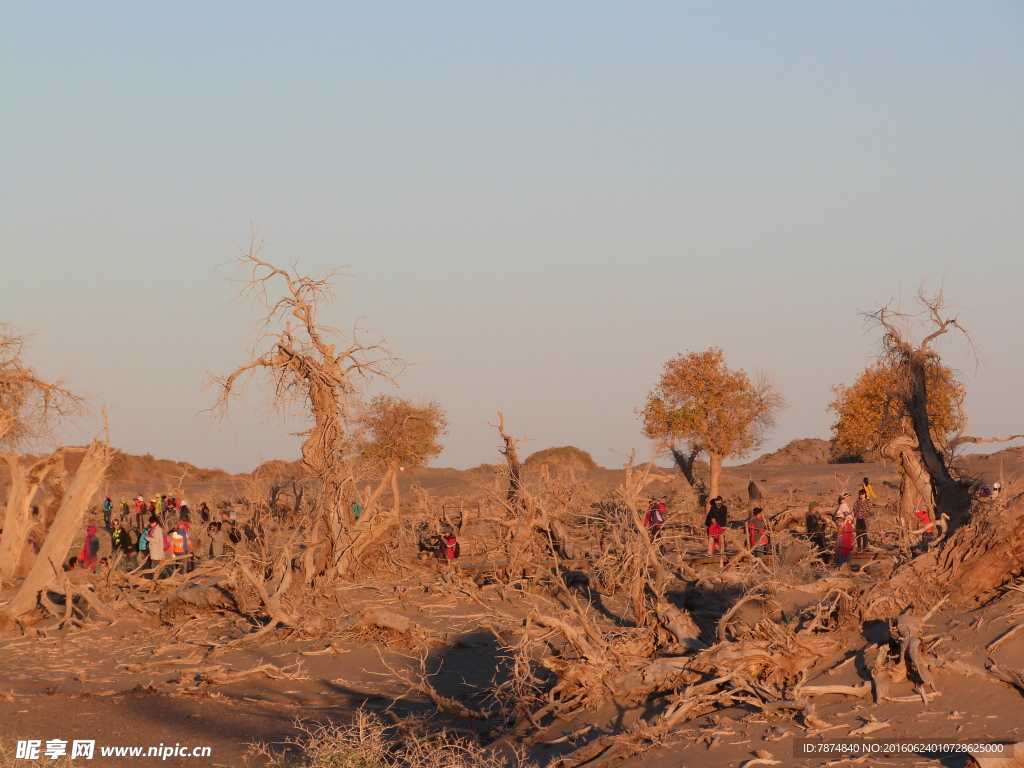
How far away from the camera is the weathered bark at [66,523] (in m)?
16.5

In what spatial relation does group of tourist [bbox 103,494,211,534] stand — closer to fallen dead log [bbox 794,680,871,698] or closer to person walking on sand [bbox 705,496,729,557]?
person walking on sand [bbox 705,496,729,557]

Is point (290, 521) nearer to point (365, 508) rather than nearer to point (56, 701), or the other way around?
point (365, 508)

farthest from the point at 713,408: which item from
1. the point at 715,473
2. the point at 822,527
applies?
the point at 822,527

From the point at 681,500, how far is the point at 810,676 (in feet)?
51.6

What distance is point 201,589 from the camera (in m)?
16.6

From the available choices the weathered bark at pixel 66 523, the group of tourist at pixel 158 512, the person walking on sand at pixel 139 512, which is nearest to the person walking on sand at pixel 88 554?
the group of tourist at pixel 158 512

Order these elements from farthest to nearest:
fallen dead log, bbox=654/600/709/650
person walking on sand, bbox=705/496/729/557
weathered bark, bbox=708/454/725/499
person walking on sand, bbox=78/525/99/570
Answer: weathered bark, bbox=708/454/725/499 → person walking on sand, bbox=78/525/99/570 → person walking on sand, bbox=705/496/729/557 → fallen dead log, bbox=654/600/709/650

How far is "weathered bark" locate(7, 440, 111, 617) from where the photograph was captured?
16531 mm

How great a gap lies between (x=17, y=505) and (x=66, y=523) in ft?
7.25

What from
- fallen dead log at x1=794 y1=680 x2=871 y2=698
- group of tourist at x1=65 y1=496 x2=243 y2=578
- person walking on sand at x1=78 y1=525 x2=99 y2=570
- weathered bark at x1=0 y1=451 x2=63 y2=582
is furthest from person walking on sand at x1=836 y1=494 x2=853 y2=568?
person walking on sand at x1=78 y1=525 x2=99 y2=570

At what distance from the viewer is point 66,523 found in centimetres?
1695

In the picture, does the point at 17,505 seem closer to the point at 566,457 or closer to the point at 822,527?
the point at 822,527

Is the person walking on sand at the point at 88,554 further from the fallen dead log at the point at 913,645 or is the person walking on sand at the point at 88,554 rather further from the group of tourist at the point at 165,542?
the fallen dead log at the point at 913,645

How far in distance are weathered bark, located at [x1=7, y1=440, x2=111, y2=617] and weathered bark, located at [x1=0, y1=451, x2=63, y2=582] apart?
72.2 inches
